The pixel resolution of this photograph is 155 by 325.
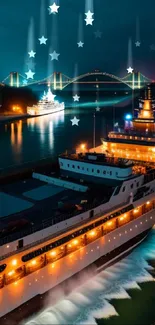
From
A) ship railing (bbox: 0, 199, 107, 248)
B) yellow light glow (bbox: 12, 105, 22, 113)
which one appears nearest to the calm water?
ship railing (bbox: 0, 199, 107, 248)

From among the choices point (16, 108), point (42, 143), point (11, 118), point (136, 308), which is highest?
point (16, 108)

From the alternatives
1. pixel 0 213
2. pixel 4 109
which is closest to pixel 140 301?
pixel 0 213

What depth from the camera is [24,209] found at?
955 centimetres

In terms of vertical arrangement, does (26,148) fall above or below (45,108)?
below

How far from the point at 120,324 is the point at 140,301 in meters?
0.89

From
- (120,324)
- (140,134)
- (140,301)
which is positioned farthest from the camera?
(140,134)

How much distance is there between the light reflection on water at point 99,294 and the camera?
820 cm

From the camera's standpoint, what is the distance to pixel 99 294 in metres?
8.98

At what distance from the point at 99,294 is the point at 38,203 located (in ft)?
8.59

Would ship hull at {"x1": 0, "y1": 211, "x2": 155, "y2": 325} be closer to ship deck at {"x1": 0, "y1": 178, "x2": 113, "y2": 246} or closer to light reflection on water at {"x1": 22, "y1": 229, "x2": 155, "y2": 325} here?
light reflection on water at {"x1": 22, "y1": 229, "x2": 155, "y2": 325}

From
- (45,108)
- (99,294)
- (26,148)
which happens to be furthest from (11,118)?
(99,294)

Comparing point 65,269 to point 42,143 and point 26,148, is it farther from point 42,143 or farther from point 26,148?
point 42,143

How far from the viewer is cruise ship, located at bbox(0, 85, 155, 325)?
7746 millimetres

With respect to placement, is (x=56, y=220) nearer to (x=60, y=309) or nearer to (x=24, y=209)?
(x=24, y=209)
